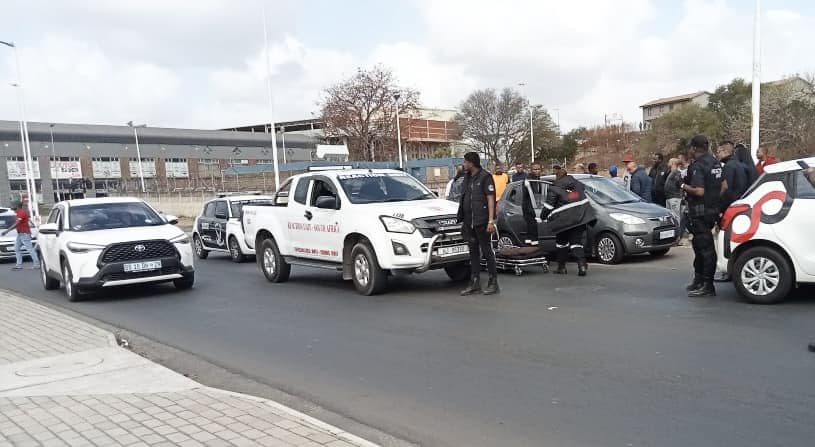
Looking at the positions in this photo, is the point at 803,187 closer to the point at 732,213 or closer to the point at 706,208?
the point at 732,213

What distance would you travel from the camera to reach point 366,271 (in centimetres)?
988

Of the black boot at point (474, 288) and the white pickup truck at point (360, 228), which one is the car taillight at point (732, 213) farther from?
the white pickup truck at point (360, 228)

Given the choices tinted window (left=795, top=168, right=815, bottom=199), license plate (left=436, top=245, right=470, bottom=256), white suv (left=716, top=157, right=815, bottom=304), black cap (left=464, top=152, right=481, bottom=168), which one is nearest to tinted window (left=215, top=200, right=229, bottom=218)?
license plate (left=436, top=245, right=470, bottom=256)

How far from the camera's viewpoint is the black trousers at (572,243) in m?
10.6

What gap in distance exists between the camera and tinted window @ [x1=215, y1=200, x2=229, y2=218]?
1686 cm

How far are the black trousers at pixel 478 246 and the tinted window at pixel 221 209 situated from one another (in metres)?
9.22

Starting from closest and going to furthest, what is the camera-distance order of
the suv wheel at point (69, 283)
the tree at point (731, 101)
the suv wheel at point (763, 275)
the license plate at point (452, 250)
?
the suv wheel at point (763, 275)
the license plate at point (452, 250)
the suv wheel at point (69, 283)
the tree at point (731, 101)

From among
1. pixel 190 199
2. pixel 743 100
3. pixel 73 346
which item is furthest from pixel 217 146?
pixel 73 346

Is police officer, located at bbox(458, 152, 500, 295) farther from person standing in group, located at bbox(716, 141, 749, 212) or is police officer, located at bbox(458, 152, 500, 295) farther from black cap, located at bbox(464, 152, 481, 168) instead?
person standing in group, located at bbox(716, 141, 749, 212)

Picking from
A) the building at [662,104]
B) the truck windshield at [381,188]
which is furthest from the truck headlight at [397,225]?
the building at [662,104]

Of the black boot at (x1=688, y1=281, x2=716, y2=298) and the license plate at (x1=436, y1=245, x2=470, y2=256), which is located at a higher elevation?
the license plate at (x1=436, y1=245, x2=470, y2=256)

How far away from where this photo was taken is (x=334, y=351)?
6.78m

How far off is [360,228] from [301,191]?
2040 mm

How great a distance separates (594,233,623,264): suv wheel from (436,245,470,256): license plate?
140 inches
